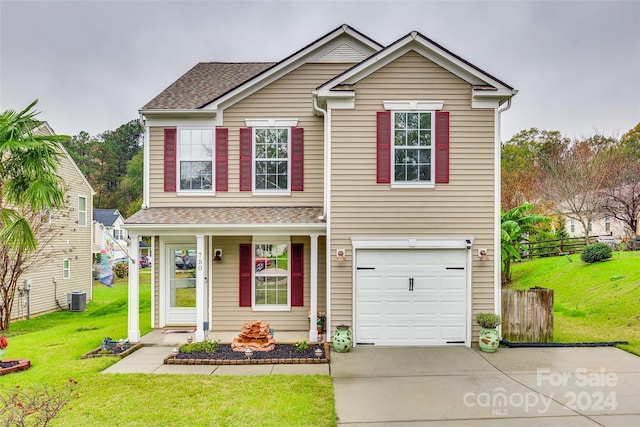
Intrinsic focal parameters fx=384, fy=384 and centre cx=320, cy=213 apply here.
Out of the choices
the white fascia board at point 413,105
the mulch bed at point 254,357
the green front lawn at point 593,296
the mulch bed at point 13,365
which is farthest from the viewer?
the green front lawn at point 593,296

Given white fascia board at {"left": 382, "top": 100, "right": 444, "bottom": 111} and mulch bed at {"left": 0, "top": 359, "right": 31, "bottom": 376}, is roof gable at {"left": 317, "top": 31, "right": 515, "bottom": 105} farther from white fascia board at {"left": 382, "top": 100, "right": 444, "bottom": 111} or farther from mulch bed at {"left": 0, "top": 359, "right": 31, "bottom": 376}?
mulch bed at {"left": 0, "top": 359, "right": 31, "bottom": 376}

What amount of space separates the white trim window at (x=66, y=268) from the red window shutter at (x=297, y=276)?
1288 cm

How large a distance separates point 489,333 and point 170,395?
648 cm

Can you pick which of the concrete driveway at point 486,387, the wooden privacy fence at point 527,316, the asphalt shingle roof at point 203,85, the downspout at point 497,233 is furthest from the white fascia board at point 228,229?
the wooden privacy fence at point 527,316

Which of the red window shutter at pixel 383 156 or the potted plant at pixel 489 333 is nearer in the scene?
the potted plant at pixel 489 333

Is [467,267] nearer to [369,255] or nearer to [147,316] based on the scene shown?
[369,255]

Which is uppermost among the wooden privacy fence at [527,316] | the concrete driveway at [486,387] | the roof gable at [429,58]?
the roof gable at [429,58]

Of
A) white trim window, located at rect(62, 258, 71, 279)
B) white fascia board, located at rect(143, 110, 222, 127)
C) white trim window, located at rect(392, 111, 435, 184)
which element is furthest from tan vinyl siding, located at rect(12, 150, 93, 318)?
white trim window, located at rect(392, 111, 435, 184)

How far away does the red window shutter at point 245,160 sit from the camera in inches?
407

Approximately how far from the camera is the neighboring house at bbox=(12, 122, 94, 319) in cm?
1495

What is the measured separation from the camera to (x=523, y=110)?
1432 inches

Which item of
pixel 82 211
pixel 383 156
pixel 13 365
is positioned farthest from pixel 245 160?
pixel 82 211

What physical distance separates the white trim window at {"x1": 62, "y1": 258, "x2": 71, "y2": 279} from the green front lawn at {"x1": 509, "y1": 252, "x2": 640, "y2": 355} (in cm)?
1904

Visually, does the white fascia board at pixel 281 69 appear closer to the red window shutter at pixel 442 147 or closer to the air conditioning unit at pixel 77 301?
the red window shutter at pixel 442 147
